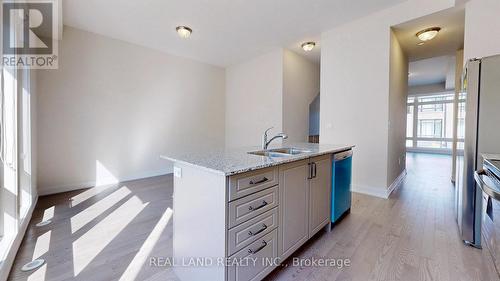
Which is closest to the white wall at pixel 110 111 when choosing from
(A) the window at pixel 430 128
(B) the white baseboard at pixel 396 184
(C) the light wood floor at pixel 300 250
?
(C) the light wood floor at pixel 300 250

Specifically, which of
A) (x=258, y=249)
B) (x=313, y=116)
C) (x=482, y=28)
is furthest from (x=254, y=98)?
Answer: (x=258, y=249)

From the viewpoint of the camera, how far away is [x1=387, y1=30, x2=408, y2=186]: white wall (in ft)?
10.9

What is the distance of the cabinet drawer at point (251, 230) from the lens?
47.0 inches

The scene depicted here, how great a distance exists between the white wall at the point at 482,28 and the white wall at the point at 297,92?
9.57 ft

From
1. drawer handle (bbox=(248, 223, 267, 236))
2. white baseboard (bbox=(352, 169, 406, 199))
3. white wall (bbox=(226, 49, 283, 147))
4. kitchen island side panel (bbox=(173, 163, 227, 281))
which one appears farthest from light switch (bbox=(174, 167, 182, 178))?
white wall (bbox=(226, 49, 283, 147))

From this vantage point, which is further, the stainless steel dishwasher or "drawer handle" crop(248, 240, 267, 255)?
"drawer handle" crop(248, 240, 267, 255)

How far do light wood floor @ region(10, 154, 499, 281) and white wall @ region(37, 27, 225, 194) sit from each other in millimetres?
760

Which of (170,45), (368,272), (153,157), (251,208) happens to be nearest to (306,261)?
(368,272)

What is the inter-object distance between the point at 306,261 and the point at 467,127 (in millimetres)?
1917

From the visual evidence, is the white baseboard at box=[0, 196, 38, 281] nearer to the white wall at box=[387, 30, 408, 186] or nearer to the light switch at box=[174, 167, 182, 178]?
the light switch at box=[174, 167, 182, 178]

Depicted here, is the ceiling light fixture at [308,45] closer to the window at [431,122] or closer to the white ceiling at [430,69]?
the white ceiling at [430,69]

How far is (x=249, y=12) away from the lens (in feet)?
10.6

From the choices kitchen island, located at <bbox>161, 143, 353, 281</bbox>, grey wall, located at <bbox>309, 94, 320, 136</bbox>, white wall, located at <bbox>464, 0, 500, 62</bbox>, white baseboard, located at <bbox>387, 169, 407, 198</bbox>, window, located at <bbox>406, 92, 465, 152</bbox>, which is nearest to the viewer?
kitchen island, located at <bbox>161, 143, 353, 281</bbox>

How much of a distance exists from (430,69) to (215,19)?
6.68 meters
